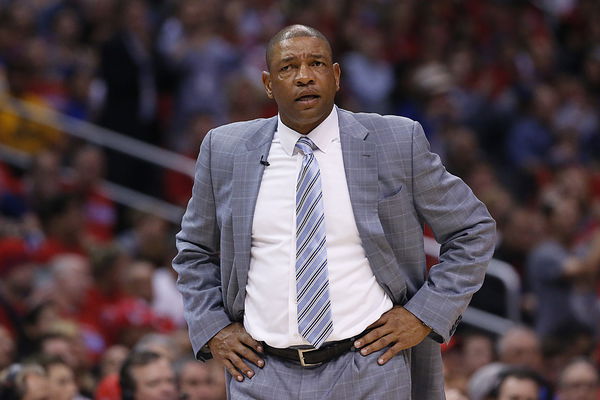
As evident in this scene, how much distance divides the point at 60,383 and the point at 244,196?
2.23 m

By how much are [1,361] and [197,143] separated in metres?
3.63

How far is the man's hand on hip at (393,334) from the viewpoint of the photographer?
3.36 meters

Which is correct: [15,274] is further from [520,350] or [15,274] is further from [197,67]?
[520,350]

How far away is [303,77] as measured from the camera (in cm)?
334

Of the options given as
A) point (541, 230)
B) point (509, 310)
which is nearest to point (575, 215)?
point (541, 230)

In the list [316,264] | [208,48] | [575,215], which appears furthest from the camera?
[208,48]

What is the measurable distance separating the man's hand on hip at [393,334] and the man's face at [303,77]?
0.63 meters

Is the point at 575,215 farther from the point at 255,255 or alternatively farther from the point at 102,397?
the point at 255,255

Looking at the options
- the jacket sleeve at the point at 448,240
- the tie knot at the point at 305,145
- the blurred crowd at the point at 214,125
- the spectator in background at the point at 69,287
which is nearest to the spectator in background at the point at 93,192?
the blurred crowd at the point at 214,125

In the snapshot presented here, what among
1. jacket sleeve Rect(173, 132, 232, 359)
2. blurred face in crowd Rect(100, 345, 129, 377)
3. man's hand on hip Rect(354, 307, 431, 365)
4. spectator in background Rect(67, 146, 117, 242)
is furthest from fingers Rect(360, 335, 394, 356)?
spectator in background Rect(67, 146, 117, 242)

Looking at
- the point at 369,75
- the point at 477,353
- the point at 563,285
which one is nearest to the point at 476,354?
the point at 477,353

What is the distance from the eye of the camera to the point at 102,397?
5.79 metres

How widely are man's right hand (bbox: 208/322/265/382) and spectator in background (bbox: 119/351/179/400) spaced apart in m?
1.81

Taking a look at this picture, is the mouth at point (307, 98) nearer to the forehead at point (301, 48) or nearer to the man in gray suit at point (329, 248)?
the man in gray suit at point (329, 248)
